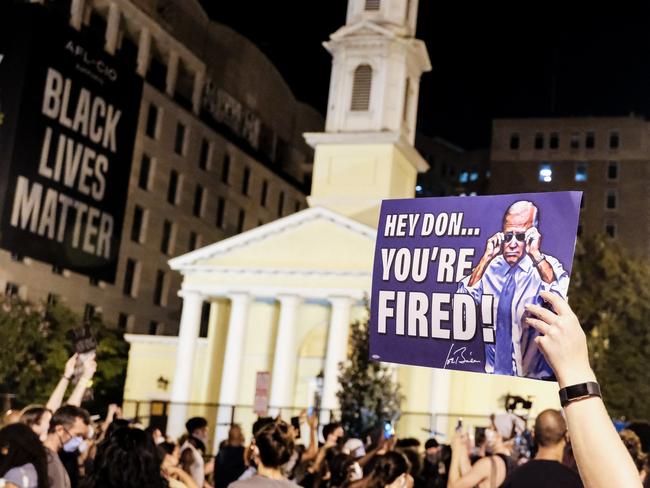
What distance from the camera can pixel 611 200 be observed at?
77.7m

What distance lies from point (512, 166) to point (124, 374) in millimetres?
41803

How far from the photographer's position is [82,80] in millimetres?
35781

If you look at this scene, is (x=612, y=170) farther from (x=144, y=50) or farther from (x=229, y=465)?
(x=229, y=465)

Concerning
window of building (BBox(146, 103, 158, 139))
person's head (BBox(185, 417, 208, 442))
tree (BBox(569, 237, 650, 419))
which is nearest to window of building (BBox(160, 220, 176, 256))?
window of building (BBox(146, 103, 158, 139))

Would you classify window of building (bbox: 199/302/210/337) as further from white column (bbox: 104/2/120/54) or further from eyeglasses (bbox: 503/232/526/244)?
eyeglasses (bbox: 503/232/526/244)

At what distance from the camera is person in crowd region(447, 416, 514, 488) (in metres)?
6.75

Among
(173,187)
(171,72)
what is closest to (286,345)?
(173,187)

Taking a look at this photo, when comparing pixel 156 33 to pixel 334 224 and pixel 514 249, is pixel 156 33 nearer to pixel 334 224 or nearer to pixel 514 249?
pixel 334 224

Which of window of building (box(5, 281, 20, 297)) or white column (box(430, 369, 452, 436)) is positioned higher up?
window of building (box(5, 281, 20, 297))

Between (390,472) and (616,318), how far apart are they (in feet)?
139

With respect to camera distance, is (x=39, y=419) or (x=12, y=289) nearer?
(x=39, y=419)

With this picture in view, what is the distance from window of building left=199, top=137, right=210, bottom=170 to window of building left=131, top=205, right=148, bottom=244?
7.17 m

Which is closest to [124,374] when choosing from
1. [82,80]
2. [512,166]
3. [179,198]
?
[179,198]

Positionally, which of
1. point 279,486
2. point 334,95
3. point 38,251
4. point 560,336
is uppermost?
point 334,95
